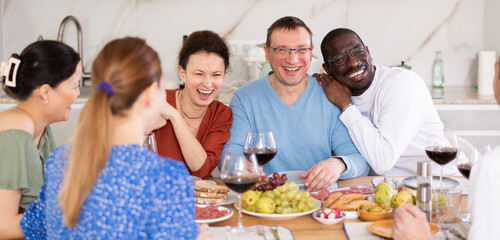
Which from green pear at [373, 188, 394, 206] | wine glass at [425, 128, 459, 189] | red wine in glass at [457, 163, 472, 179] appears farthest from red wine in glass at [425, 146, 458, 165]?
green pear at [373, 188, 394, 206]

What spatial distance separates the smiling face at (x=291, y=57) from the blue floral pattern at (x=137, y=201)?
4.17 feet

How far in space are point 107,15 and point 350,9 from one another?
1848 mm

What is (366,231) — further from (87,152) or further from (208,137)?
(208,137)

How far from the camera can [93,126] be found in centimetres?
108

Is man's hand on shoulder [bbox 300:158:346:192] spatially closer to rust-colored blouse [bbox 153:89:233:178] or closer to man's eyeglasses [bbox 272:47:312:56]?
rust-colored blouse [bbox 153:89:233:178]

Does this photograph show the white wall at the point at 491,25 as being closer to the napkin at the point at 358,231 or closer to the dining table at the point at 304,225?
the dining table at the point at 304,225

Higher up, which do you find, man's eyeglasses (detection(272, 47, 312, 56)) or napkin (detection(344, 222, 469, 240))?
man's eyeglasses (detection(272, 47, 312, 56))

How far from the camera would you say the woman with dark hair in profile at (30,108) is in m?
1.51

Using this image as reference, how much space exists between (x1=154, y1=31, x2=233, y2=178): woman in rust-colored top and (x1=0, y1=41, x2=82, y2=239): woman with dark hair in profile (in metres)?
0.53

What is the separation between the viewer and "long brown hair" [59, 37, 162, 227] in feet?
3.56

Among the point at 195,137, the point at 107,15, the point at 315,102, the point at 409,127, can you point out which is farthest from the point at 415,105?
the point at 107,15

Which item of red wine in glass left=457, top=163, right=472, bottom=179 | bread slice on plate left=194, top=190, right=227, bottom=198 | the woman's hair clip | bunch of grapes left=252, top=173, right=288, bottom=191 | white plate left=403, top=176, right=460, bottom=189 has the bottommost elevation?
bread slice on plate left=194, top=190, right=227, bottom=198

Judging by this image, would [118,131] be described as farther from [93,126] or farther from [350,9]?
[350,9]

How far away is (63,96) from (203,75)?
0.68 m
